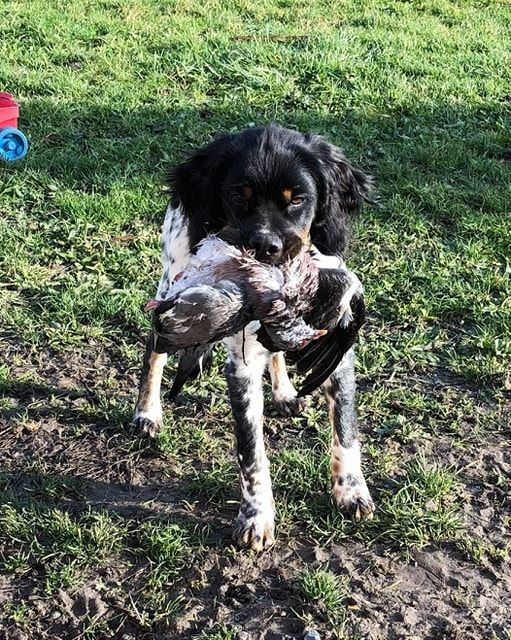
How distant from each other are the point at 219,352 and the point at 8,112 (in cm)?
247

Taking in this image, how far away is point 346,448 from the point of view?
3262 millimetres

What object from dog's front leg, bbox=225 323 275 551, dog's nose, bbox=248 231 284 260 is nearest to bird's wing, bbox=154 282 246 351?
dog's nose, bbox=248 231 284 260

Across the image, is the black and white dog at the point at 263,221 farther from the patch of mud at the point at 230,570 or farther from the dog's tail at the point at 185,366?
the patch of mud at the point at 230,570

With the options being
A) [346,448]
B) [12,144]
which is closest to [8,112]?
[12,144]

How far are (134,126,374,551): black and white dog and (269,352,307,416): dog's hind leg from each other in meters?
0.55

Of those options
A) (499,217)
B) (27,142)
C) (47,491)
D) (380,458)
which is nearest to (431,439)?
(380,458)

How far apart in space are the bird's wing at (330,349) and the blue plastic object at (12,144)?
337cm

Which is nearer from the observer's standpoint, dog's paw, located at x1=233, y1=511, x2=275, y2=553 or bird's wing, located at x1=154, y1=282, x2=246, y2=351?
bird's wing, located at x1=154, y1=282, x2=246, y2=351

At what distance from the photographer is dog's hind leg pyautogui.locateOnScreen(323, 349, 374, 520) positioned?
3.20m

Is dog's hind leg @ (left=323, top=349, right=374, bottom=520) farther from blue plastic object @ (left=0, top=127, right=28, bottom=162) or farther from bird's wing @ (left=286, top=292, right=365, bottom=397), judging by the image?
blue plastic object @ (left=0, top=127, right=28, bottom=162)

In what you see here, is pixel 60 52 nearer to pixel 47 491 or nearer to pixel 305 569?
pixel 47 491

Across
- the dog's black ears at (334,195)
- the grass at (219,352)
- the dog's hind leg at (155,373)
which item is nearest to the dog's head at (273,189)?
the dog's black ears at (334,195)

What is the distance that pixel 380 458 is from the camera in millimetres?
3529

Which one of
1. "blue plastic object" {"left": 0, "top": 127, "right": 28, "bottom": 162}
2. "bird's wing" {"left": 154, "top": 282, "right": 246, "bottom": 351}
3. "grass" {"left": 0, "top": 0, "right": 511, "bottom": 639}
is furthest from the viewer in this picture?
"blue plastic object" {"left": 0, "top": 127, "right": 28, "bottom": 162}
